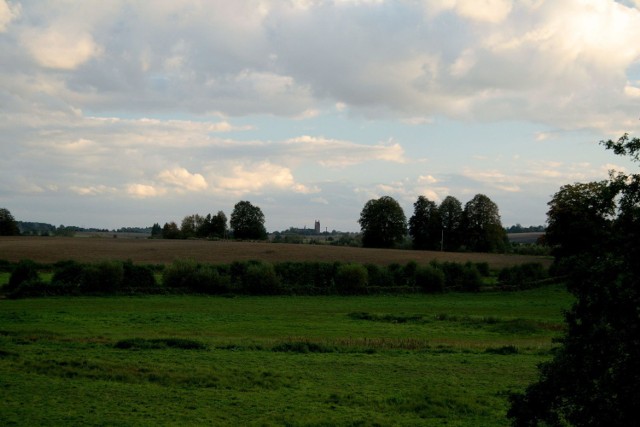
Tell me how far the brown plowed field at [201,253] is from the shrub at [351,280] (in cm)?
1576

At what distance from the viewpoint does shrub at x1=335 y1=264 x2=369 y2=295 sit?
71.9 m

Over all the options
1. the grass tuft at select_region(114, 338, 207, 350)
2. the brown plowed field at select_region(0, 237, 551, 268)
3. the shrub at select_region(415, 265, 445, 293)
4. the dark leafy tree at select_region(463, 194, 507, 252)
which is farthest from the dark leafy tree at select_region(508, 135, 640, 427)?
the dark leafy tree at select_region(463, 194, 507, 252)

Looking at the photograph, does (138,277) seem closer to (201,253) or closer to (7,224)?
(201,253)

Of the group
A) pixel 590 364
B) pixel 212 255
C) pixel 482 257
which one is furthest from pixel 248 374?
pixel 482 257

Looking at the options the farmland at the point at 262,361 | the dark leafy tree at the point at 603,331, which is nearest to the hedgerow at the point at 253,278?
the farmland at the point at 262,361

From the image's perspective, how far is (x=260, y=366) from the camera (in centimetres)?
2700

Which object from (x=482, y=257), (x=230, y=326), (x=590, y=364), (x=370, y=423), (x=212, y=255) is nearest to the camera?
(x=590, y=364)

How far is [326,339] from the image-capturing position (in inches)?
1465

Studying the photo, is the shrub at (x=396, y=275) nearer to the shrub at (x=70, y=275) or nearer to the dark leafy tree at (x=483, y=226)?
the shrub at (x=70, y=275)

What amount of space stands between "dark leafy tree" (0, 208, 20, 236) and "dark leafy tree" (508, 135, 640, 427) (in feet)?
462

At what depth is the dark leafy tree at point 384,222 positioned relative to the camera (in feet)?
414

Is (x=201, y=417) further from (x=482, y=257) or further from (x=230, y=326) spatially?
(x=482, y=257)

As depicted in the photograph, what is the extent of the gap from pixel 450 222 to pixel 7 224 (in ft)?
316

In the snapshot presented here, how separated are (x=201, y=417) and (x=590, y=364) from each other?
11925mm
